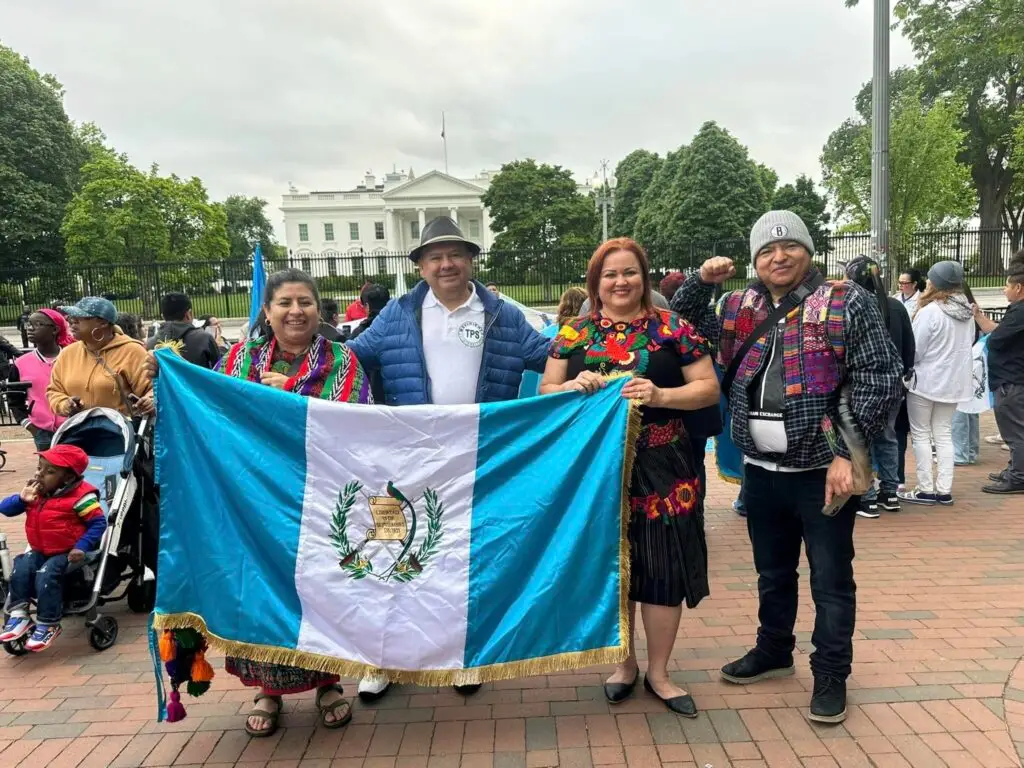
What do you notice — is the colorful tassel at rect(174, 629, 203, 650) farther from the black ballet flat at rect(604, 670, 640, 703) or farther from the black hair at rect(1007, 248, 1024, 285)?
the black hair at rect(1007, 248, 1024, 285)

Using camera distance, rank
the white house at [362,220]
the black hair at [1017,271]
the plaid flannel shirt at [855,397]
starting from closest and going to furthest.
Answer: the plaid flannel shirt at [855,397], the black hair at [1017,271], the white house at [362,220]

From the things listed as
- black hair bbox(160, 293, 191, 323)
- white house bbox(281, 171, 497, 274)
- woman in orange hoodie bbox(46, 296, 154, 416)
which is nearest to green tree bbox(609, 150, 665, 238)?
white house bbox(281, 171, 497, 274)

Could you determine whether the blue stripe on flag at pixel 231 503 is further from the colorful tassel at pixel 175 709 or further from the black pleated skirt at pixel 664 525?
the black pleated skirt at pixel 664 525

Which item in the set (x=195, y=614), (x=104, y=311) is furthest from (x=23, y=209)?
(x=195, y=614)

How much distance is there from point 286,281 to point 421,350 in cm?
69

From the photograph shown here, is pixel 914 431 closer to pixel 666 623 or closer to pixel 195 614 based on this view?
pixel 666 623

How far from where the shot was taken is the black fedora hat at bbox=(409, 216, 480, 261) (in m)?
3.19

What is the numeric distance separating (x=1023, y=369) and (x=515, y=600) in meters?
A: 5.98

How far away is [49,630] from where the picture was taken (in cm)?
362

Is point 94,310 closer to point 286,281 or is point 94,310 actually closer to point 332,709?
point 286,281

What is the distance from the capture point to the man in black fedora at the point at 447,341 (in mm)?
3209

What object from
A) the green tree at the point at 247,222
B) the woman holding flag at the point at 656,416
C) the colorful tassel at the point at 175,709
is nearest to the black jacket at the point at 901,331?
the woman holding flag at the point at 656,416

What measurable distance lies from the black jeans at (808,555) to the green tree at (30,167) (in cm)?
3991

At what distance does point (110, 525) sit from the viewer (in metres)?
3.82
